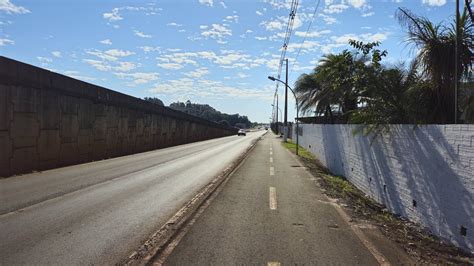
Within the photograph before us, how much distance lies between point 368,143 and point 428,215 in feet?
14.1

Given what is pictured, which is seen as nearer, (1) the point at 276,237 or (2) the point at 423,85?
(1) the point at 276,237

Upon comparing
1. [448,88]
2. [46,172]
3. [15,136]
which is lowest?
[46,172]

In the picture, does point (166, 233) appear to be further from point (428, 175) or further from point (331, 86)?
point (331, 86)

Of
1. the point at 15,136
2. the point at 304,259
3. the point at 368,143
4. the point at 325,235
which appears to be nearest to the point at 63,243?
the point at 304,259

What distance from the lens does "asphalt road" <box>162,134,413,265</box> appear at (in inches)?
221

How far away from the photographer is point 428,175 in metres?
7.32

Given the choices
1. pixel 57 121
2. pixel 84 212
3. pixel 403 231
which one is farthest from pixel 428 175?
pixel 57 121

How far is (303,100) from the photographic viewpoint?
35938mm

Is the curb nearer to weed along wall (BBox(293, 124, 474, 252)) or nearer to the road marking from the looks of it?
the road marking

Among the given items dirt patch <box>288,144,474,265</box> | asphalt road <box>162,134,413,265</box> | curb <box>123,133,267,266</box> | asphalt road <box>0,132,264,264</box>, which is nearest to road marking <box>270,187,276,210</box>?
asphalt road <box>162,134,413,265</box>

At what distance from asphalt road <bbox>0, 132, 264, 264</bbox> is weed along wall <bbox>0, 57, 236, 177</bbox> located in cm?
138

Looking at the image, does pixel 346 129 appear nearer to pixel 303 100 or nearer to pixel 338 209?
pixel 338 209

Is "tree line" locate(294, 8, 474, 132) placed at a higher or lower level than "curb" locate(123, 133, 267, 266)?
higher

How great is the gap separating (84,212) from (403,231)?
20.2ft
